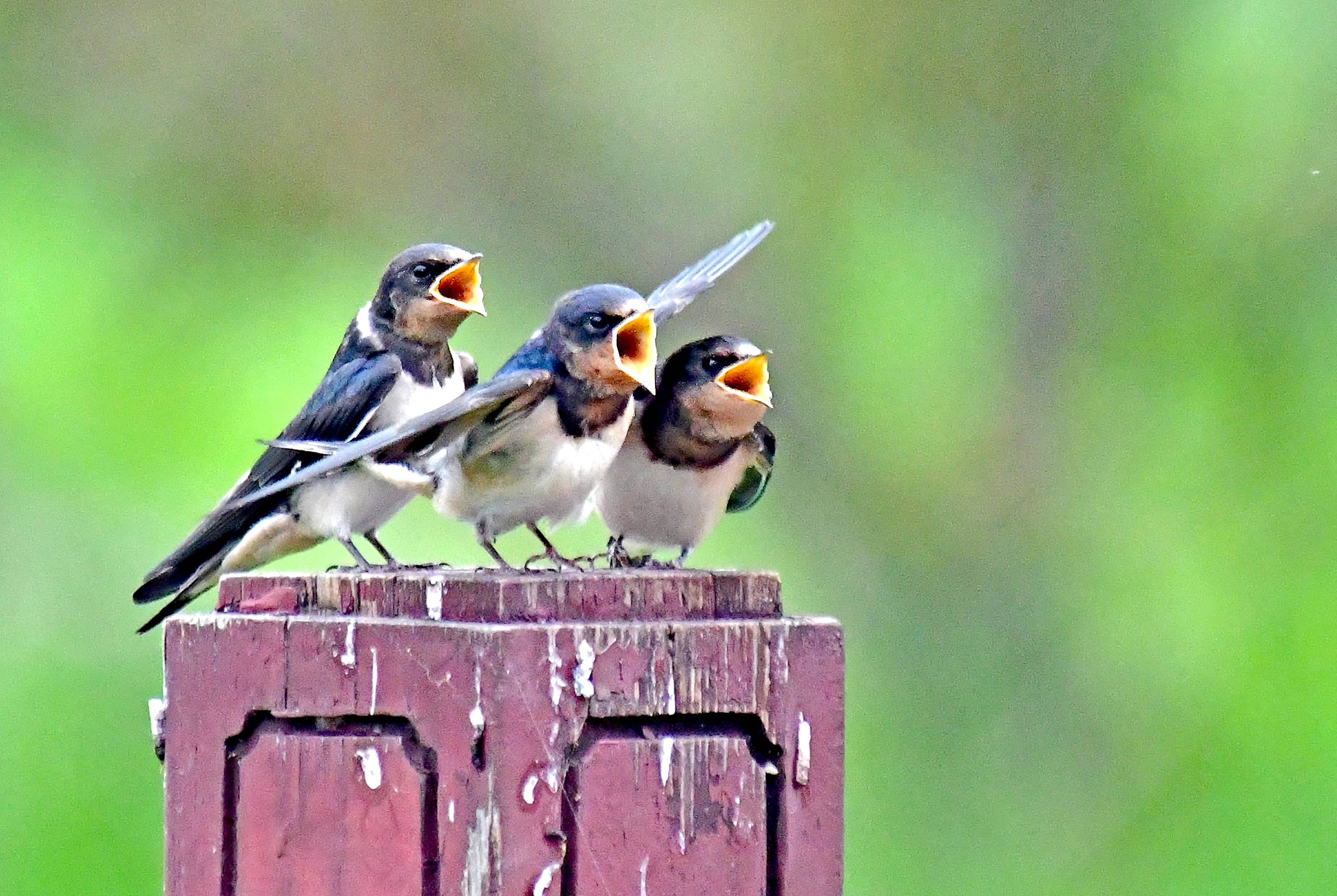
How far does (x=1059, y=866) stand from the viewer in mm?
5254

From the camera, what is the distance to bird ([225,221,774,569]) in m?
2.08

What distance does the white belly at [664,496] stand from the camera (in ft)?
8.57

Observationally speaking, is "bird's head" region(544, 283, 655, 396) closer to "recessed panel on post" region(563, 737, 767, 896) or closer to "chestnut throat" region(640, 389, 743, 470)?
"chestnut throat" region(640, 389, 743, 470)

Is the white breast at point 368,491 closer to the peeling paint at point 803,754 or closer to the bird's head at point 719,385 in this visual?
the bird's head at point 719,385

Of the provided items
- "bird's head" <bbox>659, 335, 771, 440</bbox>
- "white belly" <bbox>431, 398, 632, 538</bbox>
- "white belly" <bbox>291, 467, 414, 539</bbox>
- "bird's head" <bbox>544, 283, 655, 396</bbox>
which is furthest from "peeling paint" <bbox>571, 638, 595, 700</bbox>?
"white belly" <bbox>291, 467, 414, 539</bbox>

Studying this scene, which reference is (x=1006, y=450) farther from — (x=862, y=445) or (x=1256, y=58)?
(x=1256, y=58)

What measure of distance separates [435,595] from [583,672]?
0.15 meters

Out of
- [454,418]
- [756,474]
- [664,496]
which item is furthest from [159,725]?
[756,474]

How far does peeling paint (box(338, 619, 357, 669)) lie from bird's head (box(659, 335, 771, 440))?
0.89 m

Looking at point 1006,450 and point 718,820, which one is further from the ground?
point 1006,450

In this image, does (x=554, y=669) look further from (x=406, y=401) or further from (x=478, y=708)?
(x=406, y=401)

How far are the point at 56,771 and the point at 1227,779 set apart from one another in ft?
9.58

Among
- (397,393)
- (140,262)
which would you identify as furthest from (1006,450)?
(397,393)

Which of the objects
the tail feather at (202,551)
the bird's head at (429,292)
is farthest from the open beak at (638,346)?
the tail feather at (202,551)
